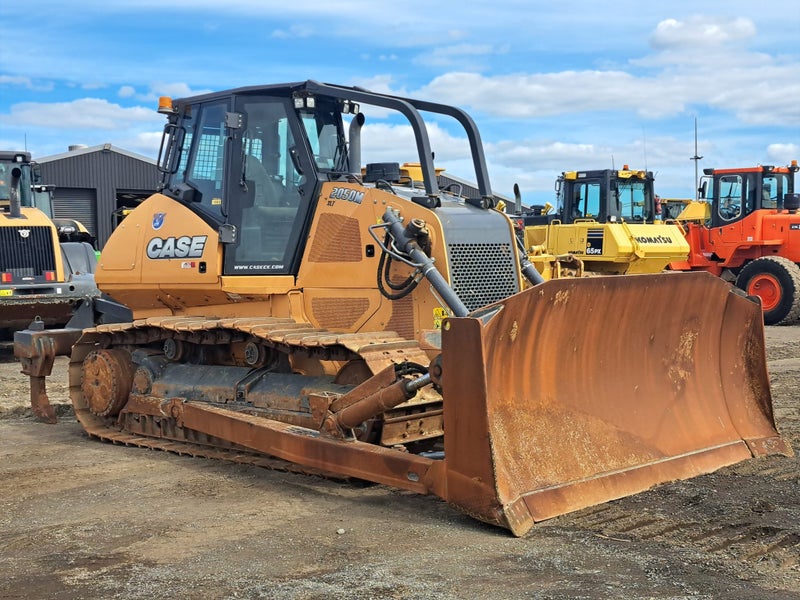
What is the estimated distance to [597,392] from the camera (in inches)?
225

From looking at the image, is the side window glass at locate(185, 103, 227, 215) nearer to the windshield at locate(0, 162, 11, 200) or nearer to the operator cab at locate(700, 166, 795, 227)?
the windshield at locate(0, 162, 11, 200)

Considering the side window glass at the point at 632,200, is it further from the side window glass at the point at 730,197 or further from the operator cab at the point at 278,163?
the operator cab at the point at 278,163

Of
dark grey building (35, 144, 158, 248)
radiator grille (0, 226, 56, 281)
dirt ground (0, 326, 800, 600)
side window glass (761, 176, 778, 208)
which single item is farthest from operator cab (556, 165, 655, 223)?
dark grey building (35, 144, 158, 248)

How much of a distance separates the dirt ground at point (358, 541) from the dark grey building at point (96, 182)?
27664 mm

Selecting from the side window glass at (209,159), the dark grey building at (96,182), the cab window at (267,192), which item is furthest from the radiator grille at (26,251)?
the dark grey building at (96,182)

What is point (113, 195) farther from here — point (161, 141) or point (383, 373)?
point (383, 373)

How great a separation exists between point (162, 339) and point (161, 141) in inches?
66.8

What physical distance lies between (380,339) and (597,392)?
1.42 metres

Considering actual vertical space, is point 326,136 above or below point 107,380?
above

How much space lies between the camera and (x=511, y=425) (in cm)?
516

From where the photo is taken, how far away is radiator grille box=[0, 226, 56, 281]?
13.4 meters

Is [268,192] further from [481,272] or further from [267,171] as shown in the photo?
[481,272]

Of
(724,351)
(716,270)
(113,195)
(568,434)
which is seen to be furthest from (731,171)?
(113,195)

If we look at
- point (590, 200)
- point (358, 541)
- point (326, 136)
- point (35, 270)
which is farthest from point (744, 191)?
point (358, 541)
